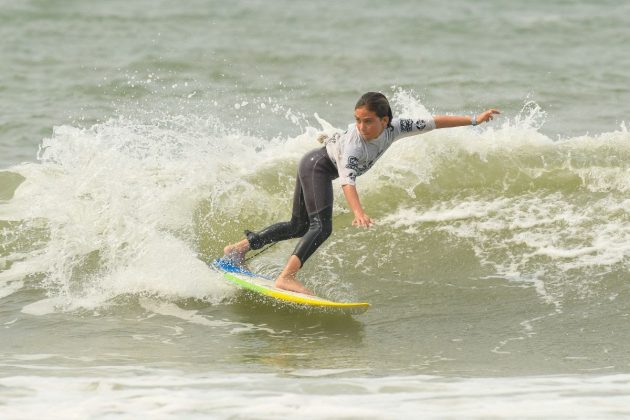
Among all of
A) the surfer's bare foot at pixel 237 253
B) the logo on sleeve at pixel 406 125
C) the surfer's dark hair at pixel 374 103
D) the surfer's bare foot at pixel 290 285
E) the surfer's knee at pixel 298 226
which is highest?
the surfer's dark hair at pixel 374 103

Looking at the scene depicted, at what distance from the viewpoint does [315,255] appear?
29.4ft

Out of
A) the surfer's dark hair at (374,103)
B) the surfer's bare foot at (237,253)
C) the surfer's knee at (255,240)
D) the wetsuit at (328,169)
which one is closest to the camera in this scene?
the surfer's dark hair at (374,103)

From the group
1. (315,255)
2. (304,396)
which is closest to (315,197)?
(315,255)

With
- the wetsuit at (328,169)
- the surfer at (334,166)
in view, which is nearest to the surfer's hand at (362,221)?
the surfer at (334,166)

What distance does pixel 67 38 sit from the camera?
19.7m

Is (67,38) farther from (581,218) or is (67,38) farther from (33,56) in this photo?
(581,218)

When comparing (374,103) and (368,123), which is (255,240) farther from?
(374,103)

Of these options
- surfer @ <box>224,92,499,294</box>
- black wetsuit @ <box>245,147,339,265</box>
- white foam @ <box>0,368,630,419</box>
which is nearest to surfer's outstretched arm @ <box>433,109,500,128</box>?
surfer @ <box>224,92,499,294</box>

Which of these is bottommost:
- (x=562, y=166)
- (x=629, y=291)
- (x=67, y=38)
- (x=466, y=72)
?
(x=629, y=291)

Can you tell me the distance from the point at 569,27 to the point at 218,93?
873 centimetres

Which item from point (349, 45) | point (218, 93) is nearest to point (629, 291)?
point (218, 93)

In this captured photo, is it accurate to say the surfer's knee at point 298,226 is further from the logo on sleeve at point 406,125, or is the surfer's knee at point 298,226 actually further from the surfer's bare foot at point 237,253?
the logo on sleeve at point 406,125

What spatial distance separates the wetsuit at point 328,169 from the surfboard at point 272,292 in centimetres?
30

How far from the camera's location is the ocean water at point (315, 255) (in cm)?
568
